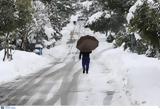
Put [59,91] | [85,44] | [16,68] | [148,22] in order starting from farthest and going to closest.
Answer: [16,68]
[85,44]
[59,91]
[148,22]

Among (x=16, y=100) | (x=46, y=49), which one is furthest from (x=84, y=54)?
(x=46, y=49)

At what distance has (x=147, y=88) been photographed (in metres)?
12.6

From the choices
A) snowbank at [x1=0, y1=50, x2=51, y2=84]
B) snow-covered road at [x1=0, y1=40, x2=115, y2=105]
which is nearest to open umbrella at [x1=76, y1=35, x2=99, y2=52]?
snow-covered road at [x1=0, y1=40, x2=115, y2=105]

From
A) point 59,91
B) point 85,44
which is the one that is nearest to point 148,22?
point 59,91

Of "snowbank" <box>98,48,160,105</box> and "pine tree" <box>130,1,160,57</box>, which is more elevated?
"pine tree" <box>130,1,160,57</box>

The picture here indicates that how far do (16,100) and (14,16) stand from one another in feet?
29.3

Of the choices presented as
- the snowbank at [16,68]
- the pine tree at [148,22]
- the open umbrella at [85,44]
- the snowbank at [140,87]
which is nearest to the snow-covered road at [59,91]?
the snowbank at [140,87]

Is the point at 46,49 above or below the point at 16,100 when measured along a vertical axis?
below

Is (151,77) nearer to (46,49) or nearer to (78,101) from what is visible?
(78,101)

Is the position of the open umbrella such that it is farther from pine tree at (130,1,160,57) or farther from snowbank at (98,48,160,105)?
pine tree at (130,1,160,57)

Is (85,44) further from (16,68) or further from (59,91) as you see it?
(59,91)

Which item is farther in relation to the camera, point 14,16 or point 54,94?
point 14,16

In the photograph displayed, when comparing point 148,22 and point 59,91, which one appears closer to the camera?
point 148,22

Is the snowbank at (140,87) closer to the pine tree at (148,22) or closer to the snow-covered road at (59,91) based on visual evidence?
the snow-covered road at (59,91)
